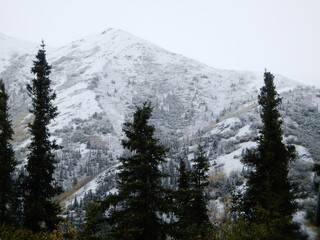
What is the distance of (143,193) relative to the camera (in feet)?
54.5

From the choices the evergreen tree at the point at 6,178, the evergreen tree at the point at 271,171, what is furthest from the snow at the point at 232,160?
the evergreen tree at the point at 6,178

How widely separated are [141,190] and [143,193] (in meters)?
0.17

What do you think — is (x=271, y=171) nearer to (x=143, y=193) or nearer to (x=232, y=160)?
(x=143, y=193)

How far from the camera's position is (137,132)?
17.0 m

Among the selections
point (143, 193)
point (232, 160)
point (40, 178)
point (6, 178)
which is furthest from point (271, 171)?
point (232, 160)

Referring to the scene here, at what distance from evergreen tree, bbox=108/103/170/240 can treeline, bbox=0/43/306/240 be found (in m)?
0.05

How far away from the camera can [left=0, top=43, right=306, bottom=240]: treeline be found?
16.4 meters

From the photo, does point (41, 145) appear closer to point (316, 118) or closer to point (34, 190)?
point (34, 190)

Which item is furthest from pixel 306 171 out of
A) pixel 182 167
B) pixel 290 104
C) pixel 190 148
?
pixel 182 167

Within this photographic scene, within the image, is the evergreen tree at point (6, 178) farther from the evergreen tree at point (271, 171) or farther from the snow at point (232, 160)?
the snow at point (232, 160)

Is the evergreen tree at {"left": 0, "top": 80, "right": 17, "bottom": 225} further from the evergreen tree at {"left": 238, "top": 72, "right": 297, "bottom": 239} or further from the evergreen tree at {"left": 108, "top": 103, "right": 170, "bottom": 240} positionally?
the evergreen tree at {"left": 238, "top": 72, "right": 297, "bottom": 239}

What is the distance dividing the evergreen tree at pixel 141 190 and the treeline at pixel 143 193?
1.8 inches

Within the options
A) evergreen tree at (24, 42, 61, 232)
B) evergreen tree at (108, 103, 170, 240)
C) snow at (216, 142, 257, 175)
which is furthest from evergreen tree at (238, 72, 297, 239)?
snow at (216, 142, 257, 175)

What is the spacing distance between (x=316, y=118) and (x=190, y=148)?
59.2 m
